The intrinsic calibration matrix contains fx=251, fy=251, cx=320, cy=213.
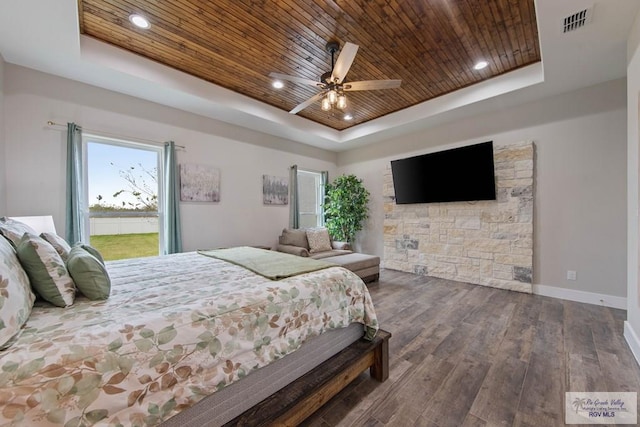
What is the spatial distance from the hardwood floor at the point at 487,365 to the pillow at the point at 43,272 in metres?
1.50

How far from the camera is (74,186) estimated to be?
287 cm

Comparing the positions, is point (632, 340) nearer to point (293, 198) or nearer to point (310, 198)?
point (293, 198)

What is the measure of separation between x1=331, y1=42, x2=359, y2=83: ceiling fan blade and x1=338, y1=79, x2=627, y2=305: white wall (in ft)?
9.54

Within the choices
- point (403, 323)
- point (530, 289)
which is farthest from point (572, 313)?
point (403, 323)

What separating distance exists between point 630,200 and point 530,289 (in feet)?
5.94

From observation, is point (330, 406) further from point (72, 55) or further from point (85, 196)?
point (72, 55)

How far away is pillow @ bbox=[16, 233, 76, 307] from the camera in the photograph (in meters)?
1.17

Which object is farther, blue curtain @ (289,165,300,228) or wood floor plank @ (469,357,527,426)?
blue curtain @ (289,165,300,228)

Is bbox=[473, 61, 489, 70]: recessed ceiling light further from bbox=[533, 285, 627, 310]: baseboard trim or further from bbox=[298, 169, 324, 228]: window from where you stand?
bbox=[298, 169, 324, 228]: window

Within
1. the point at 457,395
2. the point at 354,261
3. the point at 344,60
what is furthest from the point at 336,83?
the point at 457,395

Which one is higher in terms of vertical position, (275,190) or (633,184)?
(275,190)

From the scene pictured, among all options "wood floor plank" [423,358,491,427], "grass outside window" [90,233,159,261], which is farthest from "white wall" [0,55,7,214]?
"wood floor plank" [423,358,491,427]

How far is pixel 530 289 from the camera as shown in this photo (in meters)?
3.58

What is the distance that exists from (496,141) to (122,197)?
5.53 m
